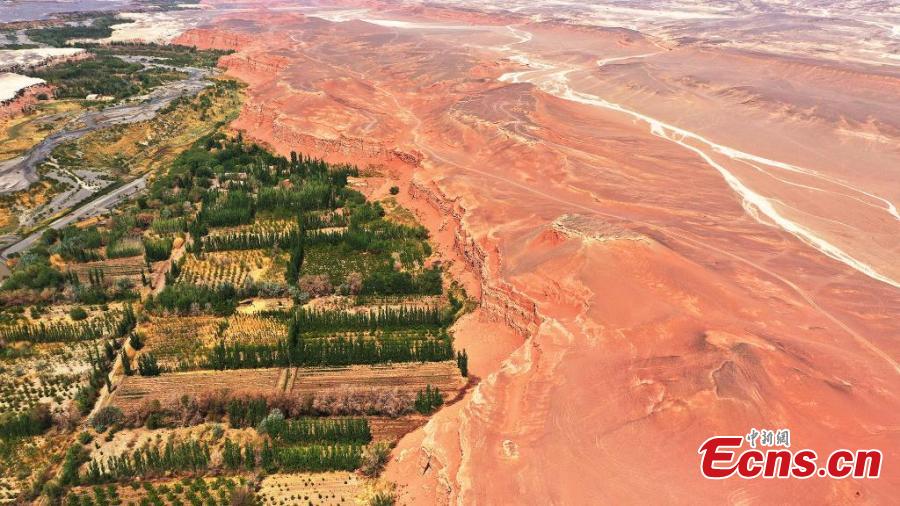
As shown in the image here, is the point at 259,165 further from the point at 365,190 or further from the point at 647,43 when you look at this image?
the point at 647,43

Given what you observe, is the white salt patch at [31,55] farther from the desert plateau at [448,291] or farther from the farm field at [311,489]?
the farm field at [311,489]

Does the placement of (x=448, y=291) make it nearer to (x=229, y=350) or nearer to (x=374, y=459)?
(x=229, y=350)

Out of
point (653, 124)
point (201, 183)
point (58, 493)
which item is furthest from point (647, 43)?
point (58, 493)

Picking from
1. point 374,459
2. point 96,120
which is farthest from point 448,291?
point 96,120

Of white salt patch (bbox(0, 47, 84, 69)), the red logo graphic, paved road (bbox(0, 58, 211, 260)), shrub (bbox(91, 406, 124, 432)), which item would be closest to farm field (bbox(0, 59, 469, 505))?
shrub (bbox(91, 406, 124, 432))

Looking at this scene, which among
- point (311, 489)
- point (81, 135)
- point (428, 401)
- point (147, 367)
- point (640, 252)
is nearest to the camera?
point (311, 489)

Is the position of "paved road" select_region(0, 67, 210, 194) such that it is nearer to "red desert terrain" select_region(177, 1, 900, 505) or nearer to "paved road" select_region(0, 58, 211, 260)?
"paved road" select_region(0, 58, 211, 260)
